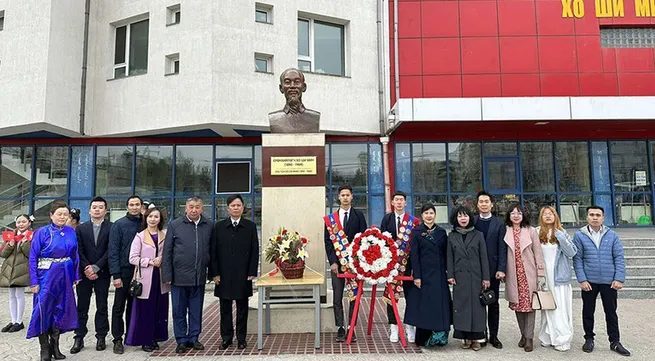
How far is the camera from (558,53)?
11.8 metres

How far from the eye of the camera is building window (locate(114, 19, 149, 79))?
38.1 feet

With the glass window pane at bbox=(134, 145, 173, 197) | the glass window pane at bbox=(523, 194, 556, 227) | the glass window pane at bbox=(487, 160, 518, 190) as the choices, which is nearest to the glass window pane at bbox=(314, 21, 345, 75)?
the glass window pane at bbox=(134, 145, 173, 197)

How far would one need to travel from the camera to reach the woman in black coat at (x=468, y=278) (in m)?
4.85

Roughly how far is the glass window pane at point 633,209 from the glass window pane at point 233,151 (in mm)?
11451

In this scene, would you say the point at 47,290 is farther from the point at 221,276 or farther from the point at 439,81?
the point at 439,81

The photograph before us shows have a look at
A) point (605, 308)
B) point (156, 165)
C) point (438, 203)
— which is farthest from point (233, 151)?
point (605, 308)

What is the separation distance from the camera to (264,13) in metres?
11.4

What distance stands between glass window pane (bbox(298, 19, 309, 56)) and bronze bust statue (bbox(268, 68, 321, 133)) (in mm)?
6144

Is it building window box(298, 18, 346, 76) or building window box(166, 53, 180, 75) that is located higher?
building window box(298, 18, 346, 76)

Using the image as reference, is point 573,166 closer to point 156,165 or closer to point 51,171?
point 156,165

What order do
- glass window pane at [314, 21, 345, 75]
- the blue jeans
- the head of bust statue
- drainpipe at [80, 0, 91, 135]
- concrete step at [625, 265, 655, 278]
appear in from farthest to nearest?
glass window pane at [314, 21, 345, 75] → drainpipe at [80, 0, 91, 135] → concrete step at [625, 265, 655, 278] → the head of bust statue → the blue jeans

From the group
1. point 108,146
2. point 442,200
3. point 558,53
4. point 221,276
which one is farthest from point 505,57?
point 108,146

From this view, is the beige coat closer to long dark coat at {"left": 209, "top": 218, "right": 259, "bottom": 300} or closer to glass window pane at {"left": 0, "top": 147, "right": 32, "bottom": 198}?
long dark coat at {"left": 209, "top": 218, "right": 259, "bottom": 300}

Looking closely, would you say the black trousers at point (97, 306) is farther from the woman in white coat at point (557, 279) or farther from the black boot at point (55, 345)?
the woman in white coat at point (557, 279)
